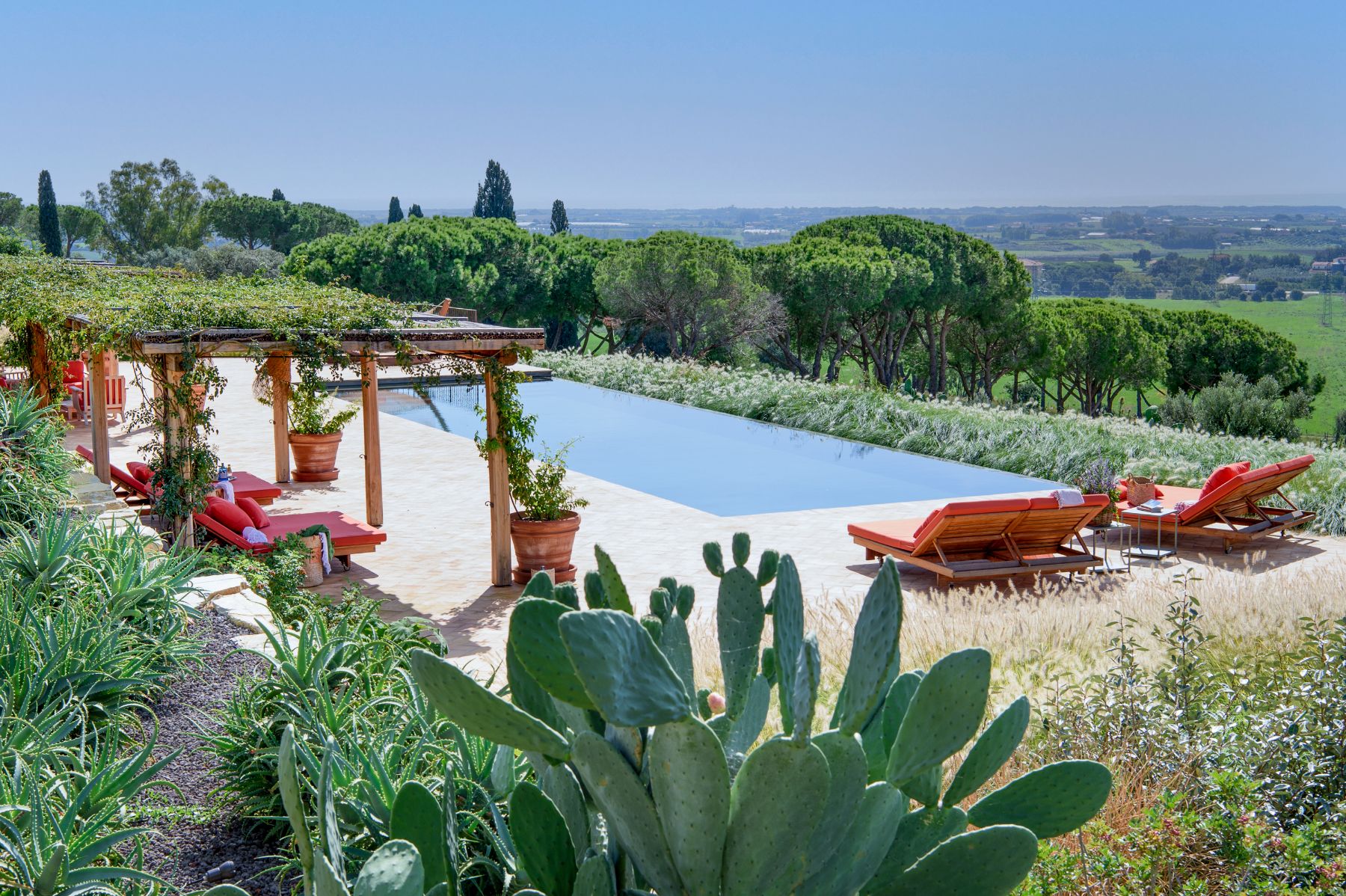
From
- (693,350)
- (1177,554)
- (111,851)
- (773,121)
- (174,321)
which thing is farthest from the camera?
(773,121)

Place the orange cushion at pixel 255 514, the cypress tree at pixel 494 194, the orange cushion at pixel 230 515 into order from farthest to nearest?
the cypress tree at pixel 494 194, the orange cushion at pixel 255 514, the orange cushion at pixel 230 515

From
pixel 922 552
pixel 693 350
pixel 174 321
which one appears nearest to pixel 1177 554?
pixel 922 552

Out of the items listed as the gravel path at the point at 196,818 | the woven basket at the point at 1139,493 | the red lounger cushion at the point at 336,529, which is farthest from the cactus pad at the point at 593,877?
the woven basket at the point at 1139,493

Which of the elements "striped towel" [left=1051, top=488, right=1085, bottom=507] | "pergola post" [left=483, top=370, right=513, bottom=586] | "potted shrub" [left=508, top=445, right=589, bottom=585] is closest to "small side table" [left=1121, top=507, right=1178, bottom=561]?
"striped towel" [left=1051, top=488, right=1085, bottom=507]

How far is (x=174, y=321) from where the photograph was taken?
7.99 metres

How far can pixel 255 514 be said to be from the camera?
8.50m

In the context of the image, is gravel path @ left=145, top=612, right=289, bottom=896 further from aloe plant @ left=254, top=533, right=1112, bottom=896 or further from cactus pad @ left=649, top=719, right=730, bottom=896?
cactus pad @ left=649, top=719, right=730, bottom=896

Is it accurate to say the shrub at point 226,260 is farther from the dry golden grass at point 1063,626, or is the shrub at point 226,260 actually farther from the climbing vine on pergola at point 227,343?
the dry golden grass at point 1063,626

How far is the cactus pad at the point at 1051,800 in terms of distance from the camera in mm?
1986

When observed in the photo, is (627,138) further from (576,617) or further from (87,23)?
(576,617)

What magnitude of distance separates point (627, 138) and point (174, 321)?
141 metres

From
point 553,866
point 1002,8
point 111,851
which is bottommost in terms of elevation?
point 111,851

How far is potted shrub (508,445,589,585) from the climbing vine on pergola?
116 millimetres

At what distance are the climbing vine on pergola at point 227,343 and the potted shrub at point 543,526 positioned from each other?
4.6 inches
